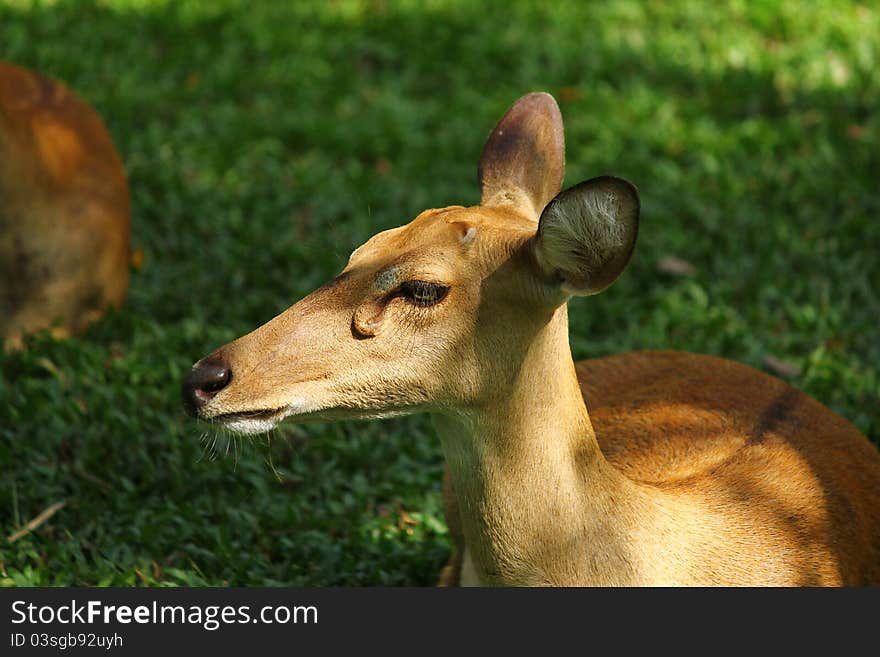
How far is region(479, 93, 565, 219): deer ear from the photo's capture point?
11.0 feet

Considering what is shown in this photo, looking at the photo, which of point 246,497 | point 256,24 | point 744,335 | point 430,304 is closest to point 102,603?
point 246,497

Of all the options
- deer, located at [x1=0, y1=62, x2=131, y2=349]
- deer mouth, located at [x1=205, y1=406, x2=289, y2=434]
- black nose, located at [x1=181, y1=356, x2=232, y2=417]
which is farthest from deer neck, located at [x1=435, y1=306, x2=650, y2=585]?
deer, located at [x1=0, y1=62, x2=131, y2=349]

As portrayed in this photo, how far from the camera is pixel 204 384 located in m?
2.86

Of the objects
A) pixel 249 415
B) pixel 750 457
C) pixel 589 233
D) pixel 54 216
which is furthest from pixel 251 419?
pixel 54 216

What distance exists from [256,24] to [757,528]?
5.51 m

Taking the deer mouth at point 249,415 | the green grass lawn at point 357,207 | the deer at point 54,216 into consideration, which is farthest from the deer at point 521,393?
the deer at point 54,216

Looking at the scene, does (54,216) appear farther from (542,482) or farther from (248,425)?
(542,482)

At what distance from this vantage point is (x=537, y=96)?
11.6 ft

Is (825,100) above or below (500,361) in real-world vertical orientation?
below

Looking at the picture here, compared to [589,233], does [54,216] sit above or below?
below

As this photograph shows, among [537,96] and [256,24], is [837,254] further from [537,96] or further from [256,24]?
[256,24]

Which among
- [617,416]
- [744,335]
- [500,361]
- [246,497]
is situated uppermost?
[500,361]

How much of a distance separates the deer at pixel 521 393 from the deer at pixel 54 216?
8.63 feet

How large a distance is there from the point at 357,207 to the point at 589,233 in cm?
370
